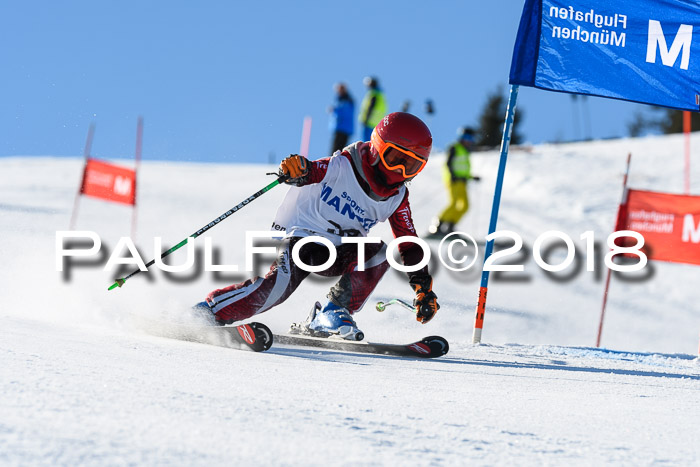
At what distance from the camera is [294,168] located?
4.10m

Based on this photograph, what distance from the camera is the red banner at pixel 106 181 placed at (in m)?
10.9

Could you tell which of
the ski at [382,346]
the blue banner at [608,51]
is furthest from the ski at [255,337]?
the blue banner at [608,51]

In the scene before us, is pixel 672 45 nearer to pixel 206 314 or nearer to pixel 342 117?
pixel 206 314

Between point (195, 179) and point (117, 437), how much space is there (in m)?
17.8

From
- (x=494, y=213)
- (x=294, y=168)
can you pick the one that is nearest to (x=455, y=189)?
(x=494, y=213)

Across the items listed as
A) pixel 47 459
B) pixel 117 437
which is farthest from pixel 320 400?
pixel 47 459

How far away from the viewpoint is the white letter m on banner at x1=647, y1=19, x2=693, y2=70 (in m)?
5.45

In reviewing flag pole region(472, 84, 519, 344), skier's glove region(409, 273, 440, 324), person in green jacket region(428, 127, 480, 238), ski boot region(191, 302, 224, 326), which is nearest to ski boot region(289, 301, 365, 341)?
skier's glove region(409, 273, 440, 324)

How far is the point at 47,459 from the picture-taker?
59.6 inches

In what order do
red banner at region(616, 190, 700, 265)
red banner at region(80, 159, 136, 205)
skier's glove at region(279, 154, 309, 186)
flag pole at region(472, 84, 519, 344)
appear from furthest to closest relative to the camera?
red banner at region(80, 159, 136, 205) < red banner at region(616, 190, 700, 265) < flag pole at region(472, 84, 519, 344) < skier's glove at region(279, 154, 309, 186)

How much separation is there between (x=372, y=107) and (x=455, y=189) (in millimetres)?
2930

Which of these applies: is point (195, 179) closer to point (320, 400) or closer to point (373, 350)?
point (373, 350)

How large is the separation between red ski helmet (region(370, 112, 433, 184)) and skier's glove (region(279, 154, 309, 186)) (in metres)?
0.39

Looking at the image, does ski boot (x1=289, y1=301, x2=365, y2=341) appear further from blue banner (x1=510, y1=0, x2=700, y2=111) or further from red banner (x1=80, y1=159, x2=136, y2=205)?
red banner (x1=80, y1=159, x2=136, y2=205)
